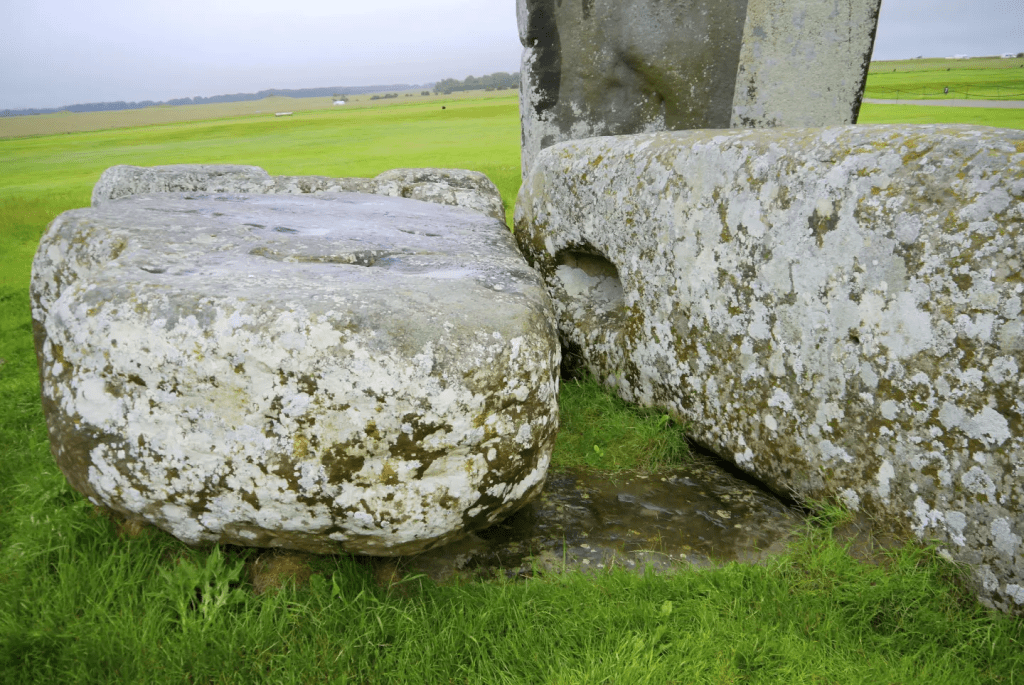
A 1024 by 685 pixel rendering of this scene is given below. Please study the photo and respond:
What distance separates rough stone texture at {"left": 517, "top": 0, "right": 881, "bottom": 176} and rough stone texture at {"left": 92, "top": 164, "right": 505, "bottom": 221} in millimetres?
1307

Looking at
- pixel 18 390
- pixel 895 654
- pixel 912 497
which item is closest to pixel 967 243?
pixel 912 497

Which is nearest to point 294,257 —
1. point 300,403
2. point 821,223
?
point 300,403

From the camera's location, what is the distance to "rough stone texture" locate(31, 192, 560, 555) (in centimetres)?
206

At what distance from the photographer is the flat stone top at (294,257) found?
7.46 ft

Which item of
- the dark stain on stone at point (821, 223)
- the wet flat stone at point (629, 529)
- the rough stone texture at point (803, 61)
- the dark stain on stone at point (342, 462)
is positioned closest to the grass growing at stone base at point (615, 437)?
the wet flat stone at point (629, 529)

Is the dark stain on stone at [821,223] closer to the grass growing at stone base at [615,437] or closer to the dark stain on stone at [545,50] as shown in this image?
the grass growing at stone base at [615,437]

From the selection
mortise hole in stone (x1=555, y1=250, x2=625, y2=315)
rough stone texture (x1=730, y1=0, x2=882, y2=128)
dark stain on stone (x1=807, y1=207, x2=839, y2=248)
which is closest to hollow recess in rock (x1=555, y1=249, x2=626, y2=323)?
mortise hole in stone (x1=555, y1=250, x2=625, y2=315)

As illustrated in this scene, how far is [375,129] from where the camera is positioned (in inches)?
1070

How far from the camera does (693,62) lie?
5.82m

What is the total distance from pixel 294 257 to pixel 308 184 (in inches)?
105

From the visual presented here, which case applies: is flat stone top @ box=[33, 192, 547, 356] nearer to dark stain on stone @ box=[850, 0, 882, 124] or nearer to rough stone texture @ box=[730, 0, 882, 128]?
rough stone texture @ box=[730, 0, 882, 128]

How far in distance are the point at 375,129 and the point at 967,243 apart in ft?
89.8

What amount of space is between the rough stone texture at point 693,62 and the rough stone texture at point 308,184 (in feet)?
4.29

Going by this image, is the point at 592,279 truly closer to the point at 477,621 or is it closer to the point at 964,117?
the point at 477,621
